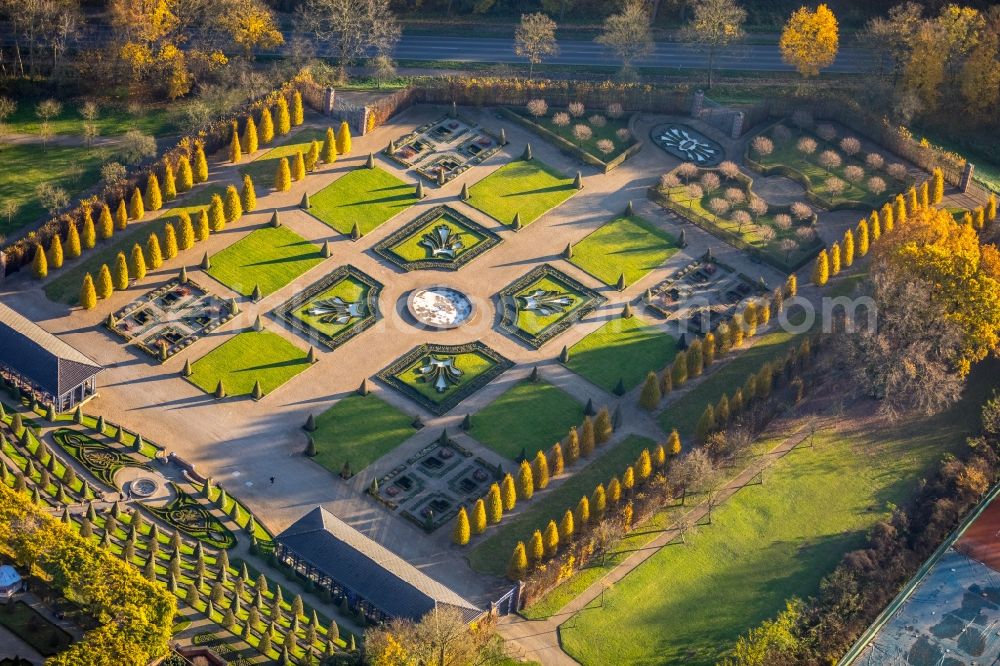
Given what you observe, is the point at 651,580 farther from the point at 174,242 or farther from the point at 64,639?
the point at 174,242

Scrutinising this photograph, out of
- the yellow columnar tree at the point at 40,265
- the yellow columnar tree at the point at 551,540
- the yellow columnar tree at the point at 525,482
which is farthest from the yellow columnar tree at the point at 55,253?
the yellow columnar tree at the point at 551,540

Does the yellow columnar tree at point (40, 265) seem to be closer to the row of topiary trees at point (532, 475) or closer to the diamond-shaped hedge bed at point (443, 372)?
the diamond-shaped hedge bed at point (443, 372)

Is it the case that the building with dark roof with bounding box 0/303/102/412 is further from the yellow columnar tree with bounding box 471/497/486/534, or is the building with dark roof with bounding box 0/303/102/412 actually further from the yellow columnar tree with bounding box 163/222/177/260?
the yellow columnar tree with bounding box 471/497/486/534

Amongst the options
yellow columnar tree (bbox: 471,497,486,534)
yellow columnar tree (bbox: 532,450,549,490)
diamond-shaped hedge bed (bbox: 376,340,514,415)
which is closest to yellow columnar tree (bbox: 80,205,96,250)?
diamond-shaped hedge bed (bbox: 376,340,514,415)

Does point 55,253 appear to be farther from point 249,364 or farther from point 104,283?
point 249,364

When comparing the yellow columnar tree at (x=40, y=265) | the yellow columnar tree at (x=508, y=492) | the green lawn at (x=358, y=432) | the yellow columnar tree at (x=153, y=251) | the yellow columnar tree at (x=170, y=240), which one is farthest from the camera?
the yellow columnar tree at (x=170, y=240)

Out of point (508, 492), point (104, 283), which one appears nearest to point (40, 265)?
point (104, 283)
